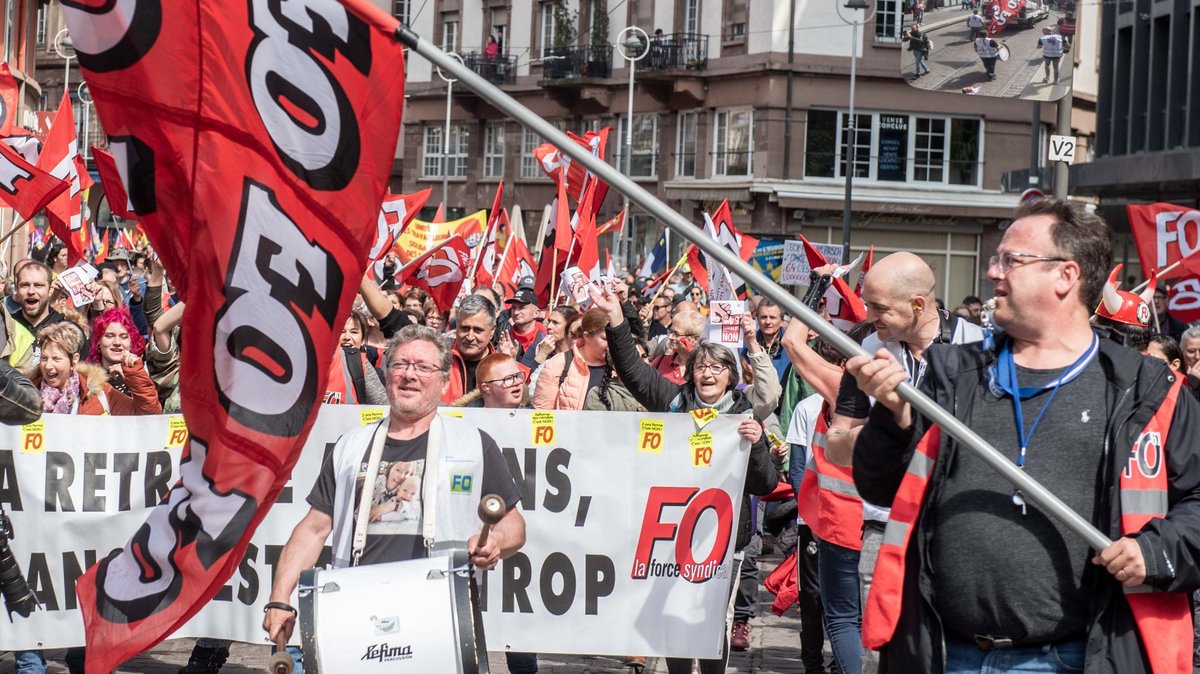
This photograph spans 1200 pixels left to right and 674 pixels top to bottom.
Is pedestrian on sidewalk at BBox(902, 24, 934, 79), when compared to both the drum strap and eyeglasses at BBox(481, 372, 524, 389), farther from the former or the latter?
the drum strap

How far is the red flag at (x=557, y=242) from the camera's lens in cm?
1446

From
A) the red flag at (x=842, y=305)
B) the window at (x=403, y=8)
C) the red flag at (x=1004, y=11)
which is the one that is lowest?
the red flag at (x=842, y=305)

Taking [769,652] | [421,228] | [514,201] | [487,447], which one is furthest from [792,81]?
[487,447]

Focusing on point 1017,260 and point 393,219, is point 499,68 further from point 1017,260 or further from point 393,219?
point 1017,260

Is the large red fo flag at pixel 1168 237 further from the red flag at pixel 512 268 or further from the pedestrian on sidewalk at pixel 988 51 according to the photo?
the red flag at pixel 512 268

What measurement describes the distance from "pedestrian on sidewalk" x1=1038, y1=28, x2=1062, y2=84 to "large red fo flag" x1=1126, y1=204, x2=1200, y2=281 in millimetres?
5122

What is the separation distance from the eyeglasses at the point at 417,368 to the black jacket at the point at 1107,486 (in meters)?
2.03

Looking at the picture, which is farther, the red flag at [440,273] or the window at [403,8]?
the window at [403,8]

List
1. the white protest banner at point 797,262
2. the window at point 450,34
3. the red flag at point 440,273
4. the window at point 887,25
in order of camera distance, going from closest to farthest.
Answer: the red flag at point 440,273
the white protest banner at point 797,262
the window at point 887,25
the window at point 450,34

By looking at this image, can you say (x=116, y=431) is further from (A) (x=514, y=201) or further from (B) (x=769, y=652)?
(A) (x=514, y=201)

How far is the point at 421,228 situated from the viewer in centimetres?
2362

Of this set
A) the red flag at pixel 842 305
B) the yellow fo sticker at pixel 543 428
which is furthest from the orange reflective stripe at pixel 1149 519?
the yellow fo sticker at pixel 543 428

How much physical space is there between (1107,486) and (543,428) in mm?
4621

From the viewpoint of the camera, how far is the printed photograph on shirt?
220 inches
